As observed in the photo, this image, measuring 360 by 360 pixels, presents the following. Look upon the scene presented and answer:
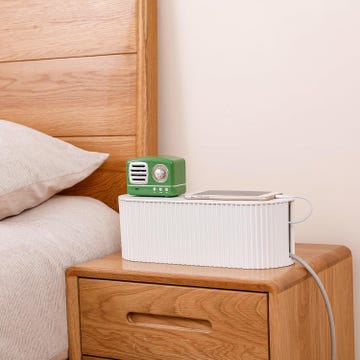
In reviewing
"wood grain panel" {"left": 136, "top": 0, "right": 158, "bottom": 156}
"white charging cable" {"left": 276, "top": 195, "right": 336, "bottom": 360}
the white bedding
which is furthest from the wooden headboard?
"white charging cable" {"left": 276, "top": 195, "right": 336, "bottom": 360}

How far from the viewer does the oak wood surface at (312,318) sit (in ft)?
3.36

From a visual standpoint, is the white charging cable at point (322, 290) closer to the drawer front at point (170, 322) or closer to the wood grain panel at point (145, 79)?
the drawer front at point (170, 322)

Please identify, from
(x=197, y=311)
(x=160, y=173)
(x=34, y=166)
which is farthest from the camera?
(x=34, y=166)

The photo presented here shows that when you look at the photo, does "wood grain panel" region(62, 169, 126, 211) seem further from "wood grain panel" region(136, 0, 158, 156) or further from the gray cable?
the gray cable

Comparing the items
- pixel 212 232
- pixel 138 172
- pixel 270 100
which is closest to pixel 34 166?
pixel 138 172

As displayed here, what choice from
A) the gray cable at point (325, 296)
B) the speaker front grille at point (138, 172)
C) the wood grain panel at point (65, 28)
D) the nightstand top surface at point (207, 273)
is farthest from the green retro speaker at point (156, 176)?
the wood grain panel at point (65, 28)

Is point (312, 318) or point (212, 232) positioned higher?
point (212, 232)

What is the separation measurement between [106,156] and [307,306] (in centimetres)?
60

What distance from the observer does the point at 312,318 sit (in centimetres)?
115

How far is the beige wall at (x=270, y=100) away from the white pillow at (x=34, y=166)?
0.22 meters

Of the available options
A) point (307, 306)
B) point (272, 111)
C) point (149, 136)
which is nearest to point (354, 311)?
point (307, 306)

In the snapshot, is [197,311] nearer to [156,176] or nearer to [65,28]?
[156,176]

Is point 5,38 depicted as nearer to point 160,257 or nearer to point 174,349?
point 160,257

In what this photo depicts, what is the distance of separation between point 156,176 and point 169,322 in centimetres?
26
